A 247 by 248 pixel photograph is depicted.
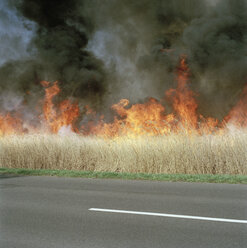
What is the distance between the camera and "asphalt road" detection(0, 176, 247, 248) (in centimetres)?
420

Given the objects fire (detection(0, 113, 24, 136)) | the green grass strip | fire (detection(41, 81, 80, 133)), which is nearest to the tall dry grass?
the green grass strip

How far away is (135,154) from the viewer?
1173 centimetres

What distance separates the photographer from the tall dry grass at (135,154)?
431 inches

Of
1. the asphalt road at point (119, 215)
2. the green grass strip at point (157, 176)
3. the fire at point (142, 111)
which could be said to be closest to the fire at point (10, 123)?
the fire at point (142, 111)

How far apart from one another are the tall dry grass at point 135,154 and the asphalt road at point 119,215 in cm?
257

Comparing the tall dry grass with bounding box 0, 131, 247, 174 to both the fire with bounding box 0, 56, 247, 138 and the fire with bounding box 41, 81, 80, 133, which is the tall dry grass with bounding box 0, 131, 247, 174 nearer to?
the fire with bounding box 0, 56, 247, 138

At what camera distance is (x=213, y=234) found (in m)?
4.39

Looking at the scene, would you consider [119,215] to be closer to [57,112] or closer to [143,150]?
[143,150]

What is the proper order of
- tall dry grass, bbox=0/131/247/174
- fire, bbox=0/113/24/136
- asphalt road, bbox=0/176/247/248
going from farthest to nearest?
fire, bbox=0/113/24/136 < tall dry grass, bbox=0/131/247/174 < asphalt road, bbox=0/176/247/248

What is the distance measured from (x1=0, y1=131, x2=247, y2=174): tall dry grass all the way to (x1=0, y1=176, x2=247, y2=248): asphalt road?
2567mm

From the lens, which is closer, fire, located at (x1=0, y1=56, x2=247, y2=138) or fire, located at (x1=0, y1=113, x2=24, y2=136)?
fire, located at (x1=0, y1=56, x2=247, y2=138)

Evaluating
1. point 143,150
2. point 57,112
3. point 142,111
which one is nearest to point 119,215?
point 143,150

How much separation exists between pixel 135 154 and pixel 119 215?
20.7 feet

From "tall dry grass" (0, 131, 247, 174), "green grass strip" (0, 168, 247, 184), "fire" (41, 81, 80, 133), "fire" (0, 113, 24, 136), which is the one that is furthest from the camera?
"fire" (0, 113, 24, 136)
